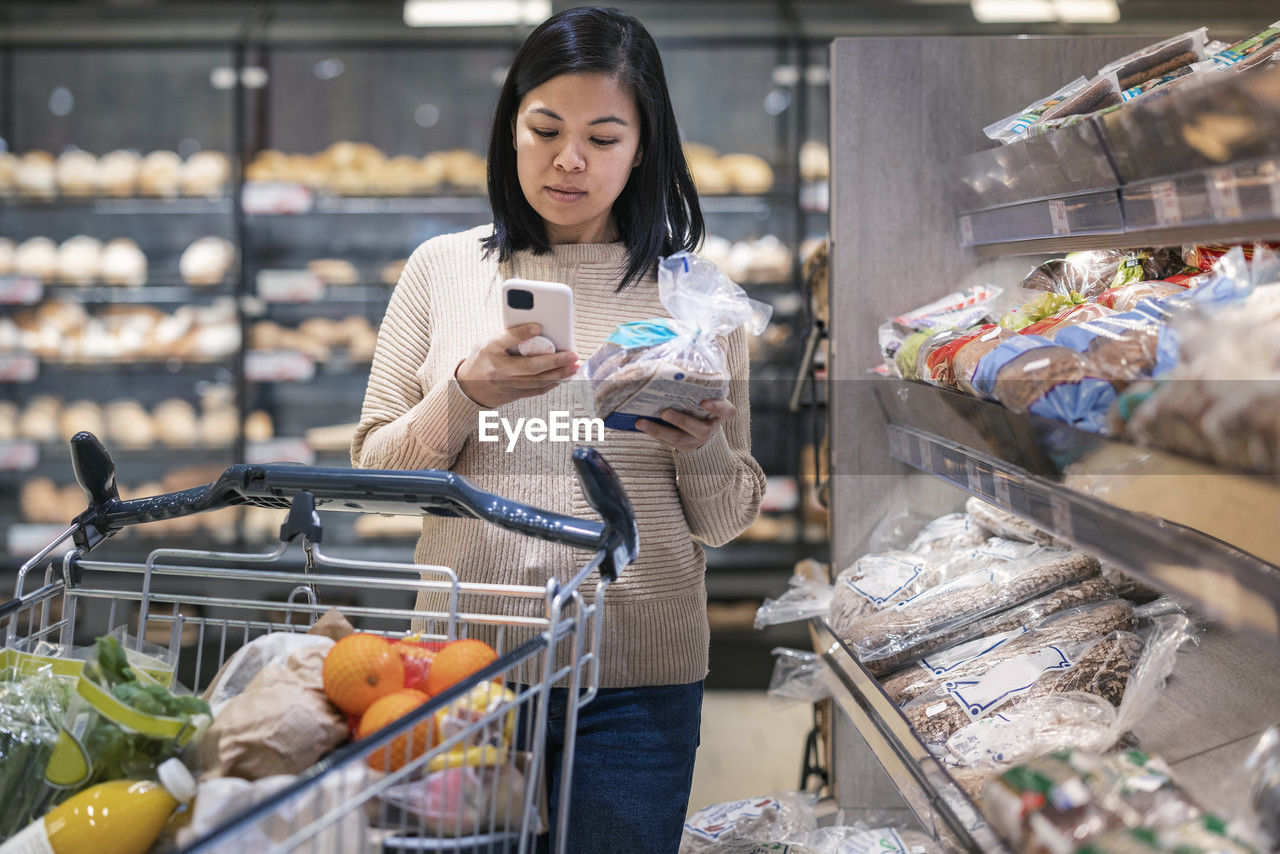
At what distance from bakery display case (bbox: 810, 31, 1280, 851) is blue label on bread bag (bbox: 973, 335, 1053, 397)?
0.02m

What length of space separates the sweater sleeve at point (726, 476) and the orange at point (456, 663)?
533mm

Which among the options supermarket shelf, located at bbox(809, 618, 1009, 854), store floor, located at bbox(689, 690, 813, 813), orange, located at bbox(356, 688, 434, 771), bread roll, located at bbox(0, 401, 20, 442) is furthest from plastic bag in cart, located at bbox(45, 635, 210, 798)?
bread roll, located at bbox(0, 401, 20, 442)

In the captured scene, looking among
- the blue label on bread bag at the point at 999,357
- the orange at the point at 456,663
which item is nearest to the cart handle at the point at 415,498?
the orange at the point at 456,663

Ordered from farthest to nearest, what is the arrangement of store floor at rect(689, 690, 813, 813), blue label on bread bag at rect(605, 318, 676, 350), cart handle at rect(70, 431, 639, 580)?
store floor at rect(689, 690, 813, 813) < blue label on bread bag at rect(605, 318, 676, 350) < cart handle at rect(70, 431, 639, 580)

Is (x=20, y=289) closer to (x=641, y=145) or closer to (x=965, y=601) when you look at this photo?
(x=641, y=145)

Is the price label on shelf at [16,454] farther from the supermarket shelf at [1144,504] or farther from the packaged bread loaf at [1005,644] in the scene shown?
the supermarket shelf at [1144,504]

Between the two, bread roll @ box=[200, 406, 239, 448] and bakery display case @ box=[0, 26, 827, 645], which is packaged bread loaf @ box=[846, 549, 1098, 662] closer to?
bakery display case @ box=[0, 26, 827, 645]

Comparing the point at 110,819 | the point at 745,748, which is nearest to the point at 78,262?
the point at 745,748

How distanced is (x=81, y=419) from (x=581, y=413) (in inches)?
126

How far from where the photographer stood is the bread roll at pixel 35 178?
155 inches

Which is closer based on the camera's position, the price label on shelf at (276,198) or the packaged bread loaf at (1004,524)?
the packaged bread loaf at (1004,524)

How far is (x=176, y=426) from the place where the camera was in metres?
3.96

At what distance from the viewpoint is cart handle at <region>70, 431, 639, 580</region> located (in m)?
1.00
